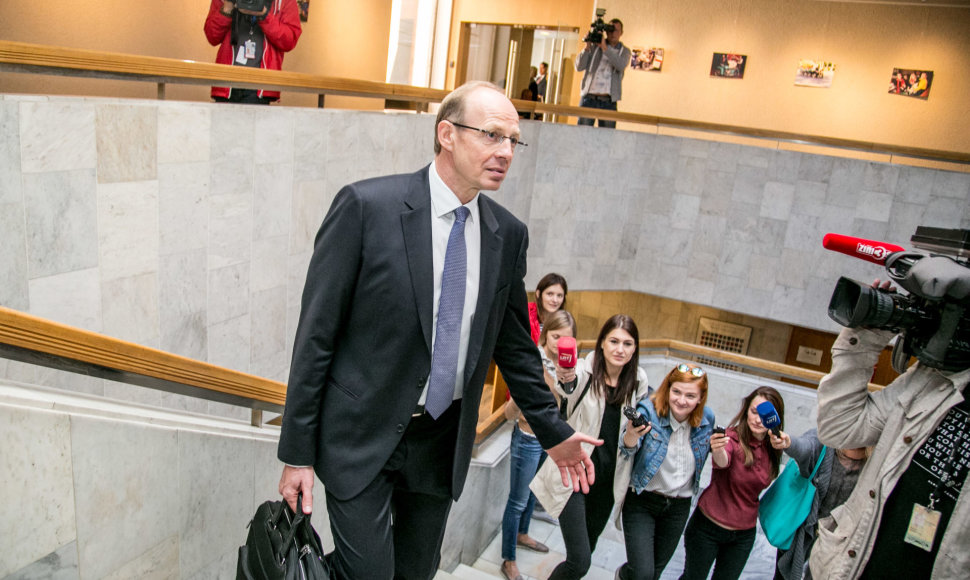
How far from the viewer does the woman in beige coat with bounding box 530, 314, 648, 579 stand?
4.01m

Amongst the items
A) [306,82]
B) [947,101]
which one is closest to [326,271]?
[306,82]

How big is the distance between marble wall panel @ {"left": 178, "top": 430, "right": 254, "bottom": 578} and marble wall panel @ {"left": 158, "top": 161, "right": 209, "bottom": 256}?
1.71 meters

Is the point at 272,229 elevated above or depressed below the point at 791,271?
above

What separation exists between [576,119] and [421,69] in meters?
2.74

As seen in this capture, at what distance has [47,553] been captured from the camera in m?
1.85

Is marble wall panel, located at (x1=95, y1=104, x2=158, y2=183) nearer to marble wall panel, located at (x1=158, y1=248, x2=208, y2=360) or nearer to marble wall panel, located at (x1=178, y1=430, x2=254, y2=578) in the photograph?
marble wall panel, located at (x1=158, y1=248, x2=208, y2=360)

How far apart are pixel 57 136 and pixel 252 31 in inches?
94.0

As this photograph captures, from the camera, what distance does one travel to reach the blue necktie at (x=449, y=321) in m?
2.08

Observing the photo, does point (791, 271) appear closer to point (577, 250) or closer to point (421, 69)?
point (577, 250)

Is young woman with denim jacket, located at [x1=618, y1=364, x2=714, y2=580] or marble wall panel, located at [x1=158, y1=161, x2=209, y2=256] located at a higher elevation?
marble wall panel, located at [x1=158, y1=161, x2=209, y2=256]

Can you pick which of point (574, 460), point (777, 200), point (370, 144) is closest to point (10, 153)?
point (574, 460)

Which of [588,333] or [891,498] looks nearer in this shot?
[891,498]

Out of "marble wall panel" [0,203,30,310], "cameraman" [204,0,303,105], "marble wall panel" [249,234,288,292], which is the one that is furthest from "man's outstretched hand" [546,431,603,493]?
"cameraman" [204,0,303,105]

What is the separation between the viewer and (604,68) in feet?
30.9
